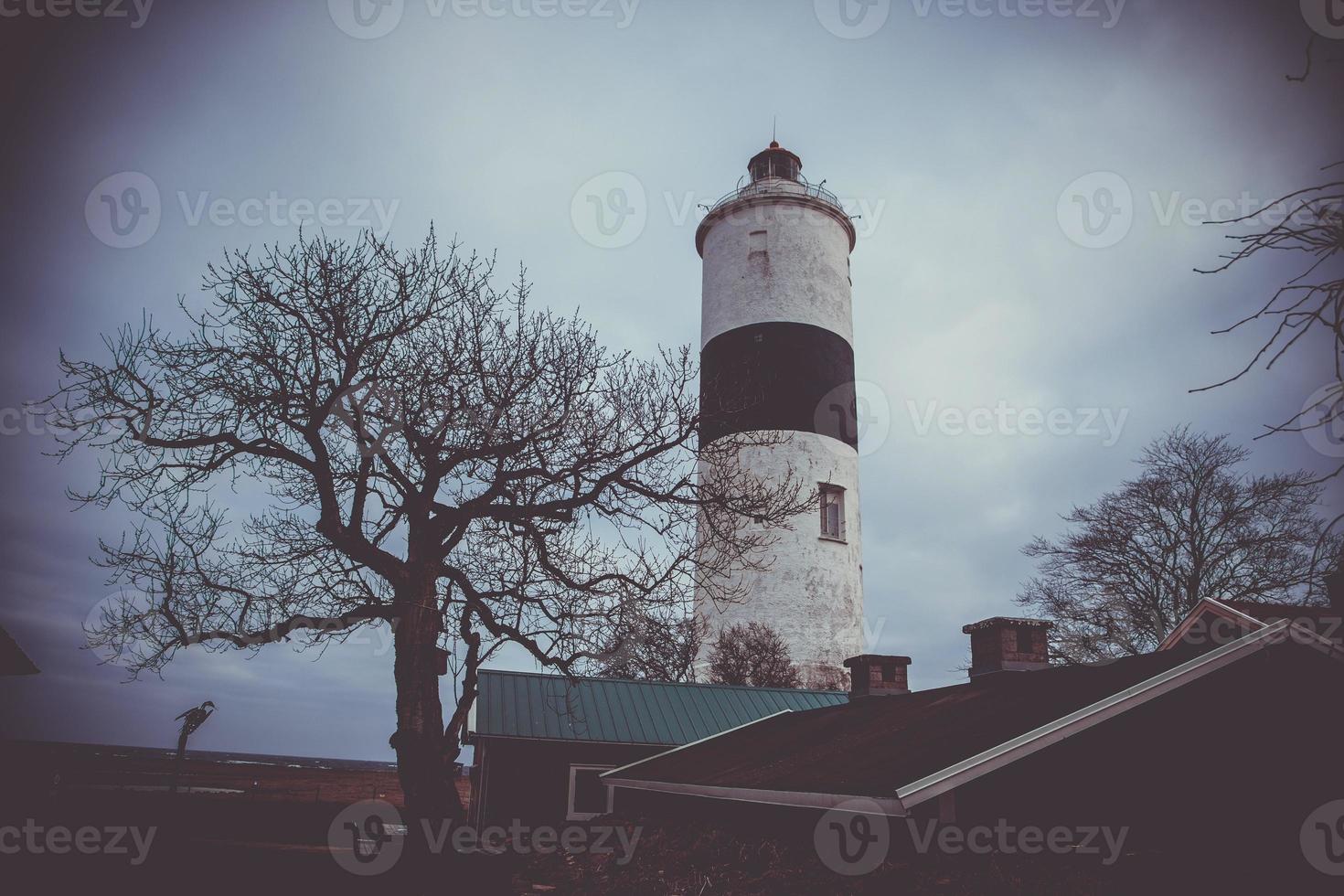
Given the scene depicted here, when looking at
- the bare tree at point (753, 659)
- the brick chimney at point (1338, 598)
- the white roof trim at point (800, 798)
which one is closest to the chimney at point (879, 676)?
the white roof trim at point (800, 798)

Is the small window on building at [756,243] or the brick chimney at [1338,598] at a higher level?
the small window on building at [756,243]

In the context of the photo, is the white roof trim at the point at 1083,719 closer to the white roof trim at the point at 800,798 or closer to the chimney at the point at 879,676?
the white roof trim at the point at 800,798

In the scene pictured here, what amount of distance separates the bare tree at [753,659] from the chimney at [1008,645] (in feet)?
39.7

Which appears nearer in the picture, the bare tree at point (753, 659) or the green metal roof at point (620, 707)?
the green metal roof at point (620, 707)

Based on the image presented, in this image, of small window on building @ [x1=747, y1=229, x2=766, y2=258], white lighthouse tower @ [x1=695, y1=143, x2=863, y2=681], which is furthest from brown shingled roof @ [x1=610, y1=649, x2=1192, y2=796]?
small window on building @ [x1=747, y1=229, x2=766, y2=258]

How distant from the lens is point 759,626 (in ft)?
83.3

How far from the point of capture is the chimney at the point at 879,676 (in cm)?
1670

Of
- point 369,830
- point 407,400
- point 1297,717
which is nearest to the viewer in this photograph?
point 1297,717

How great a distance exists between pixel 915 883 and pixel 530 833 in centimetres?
1134

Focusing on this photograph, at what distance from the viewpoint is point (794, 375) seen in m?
26.7

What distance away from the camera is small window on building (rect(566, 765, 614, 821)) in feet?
58.5

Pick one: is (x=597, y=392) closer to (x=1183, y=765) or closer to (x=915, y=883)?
(x=915, y=883)

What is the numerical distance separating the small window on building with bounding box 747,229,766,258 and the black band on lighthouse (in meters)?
2.97

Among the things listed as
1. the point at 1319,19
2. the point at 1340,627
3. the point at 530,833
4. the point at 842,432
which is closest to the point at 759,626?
the point at 842,432
